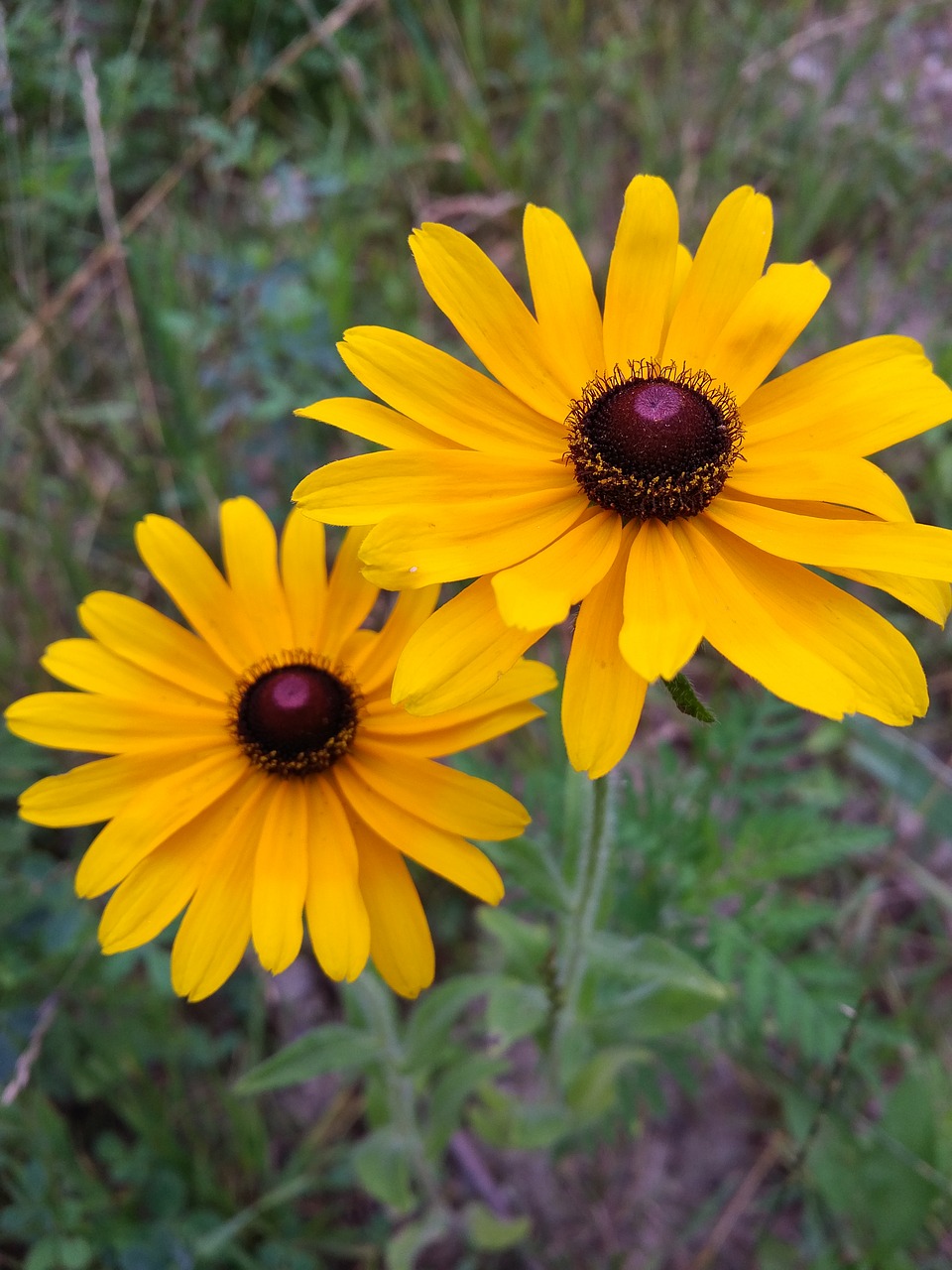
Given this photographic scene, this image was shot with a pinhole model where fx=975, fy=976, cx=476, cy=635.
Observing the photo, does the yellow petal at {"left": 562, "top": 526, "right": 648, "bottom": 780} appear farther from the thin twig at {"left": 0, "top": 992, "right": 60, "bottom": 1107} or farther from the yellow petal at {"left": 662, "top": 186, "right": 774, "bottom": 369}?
the thin twig at {"left": 0, "top": 992, "right": 60, "bottom": 1107}

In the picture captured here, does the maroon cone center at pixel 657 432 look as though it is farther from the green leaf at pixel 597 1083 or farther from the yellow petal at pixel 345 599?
the green leaf at pixel 597 1083

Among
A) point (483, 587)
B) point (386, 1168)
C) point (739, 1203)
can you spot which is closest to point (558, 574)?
point (483, 587)

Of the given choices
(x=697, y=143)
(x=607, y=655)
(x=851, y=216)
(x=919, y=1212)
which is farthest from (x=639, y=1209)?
(x=697, y=143)

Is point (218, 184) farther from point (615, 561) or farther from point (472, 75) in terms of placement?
point (615, 561)

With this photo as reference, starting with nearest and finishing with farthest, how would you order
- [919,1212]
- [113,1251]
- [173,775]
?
1. [173,775]
2. [919,1212]
3. [113,1251]

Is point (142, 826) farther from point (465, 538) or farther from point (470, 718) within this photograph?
point (465, 538)

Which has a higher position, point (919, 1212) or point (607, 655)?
point (607, 655)

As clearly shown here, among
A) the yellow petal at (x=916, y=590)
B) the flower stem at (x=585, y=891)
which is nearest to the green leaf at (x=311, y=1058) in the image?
the flower stem at (x=585, y=891)
